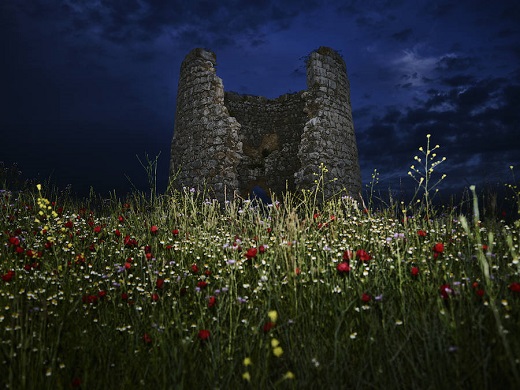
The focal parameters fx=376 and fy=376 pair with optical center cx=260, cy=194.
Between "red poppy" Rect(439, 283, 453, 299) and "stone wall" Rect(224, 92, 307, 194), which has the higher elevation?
"stone wall" Rect(224, 92, 307, 194)

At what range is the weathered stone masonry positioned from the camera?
10.4 meters

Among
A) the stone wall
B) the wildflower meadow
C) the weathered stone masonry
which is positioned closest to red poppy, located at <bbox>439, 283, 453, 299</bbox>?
the wildflower meadow

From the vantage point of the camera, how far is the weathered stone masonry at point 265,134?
1040cm

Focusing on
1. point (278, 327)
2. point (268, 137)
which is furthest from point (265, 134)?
point (278, 327)

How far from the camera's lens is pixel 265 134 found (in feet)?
40.4

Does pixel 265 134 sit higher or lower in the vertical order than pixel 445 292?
higher

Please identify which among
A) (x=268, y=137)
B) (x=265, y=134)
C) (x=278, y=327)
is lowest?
(x=278, y=327)

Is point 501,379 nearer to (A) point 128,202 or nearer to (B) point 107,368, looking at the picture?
(B) point 107,368

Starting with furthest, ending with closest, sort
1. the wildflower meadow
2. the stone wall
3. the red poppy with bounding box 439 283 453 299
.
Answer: the stone wall → the red poppy with bounding box 439 283 453 299 → the wildflower meadow

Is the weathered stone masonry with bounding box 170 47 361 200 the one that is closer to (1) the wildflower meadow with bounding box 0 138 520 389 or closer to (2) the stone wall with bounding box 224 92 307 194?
(2) the stone wall with bounding box 224 92 307 194

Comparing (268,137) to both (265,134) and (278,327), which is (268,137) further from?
(278,327)

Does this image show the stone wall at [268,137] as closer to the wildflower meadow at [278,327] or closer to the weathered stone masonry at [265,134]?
the weathered stone masonry at [265,134]

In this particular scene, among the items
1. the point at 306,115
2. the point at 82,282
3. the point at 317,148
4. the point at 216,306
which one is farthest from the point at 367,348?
the point at 306,115

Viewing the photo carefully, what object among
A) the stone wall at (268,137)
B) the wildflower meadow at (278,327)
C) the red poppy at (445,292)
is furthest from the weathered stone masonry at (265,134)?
the red poppy at (445,292)
